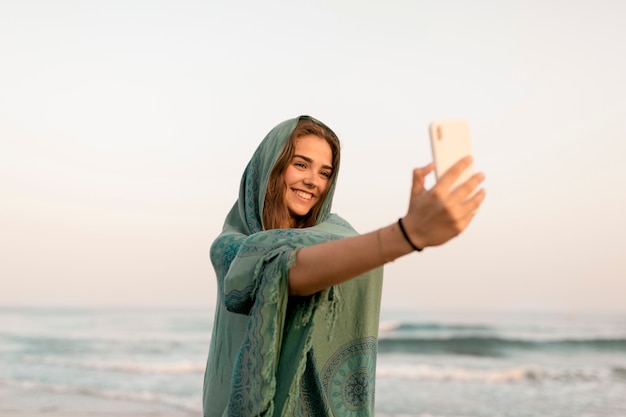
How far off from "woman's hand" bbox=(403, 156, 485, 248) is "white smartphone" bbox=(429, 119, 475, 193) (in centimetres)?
1

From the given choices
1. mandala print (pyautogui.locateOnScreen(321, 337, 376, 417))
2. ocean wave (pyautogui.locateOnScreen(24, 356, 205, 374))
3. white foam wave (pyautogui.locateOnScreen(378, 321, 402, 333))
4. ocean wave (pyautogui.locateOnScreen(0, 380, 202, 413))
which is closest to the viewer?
mandala print (pyautogui.locateOnScreen(321, 337, 376, 417))

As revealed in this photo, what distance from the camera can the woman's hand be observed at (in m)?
1.09

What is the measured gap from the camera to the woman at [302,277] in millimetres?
1168

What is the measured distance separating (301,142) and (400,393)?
7.16m

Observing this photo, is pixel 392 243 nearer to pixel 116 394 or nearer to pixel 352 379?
pixel 352 379

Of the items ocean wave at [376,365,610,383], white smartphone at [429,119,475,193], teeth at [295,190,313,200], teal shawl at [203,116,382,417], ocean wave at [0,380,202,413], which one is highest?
white smartphone at [429,119,475,193]

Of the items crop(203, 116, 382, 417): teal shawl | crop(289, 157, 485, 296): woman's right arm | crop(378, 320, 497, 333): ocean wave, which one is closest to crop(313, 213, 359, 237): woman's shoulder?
crop(203, 116, 382, 417): teal shawl

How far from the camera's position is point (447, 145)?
3.65ft

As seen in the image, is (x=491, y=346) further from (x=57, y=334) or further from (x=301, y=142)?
(x=301, y=142)

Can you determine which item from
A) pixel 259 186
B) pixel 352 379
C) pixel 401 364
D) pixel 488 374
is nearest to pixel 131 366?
pixel 401 364

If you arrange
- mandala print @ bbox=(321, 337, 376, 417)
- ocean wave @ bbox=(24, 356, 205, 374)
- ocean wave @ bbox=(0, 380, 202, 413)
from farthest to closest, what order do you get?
ocean wave @ bbox=(24, 356, 205, 374) < ocean wave @ bbox=(0, 380, 202, 413) < mandala print @ bbox=(321, 337, 376, 417)

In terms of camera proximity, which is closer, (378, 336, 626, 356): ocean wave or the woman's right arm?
the woman's right arm

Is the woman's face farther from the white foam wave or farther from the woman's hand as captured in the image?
the white foam wave

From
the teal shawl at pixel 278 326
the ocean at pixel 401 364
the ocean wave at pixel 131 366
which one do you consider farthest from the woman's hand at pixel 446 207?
the ocean wave at pixel 131 366
